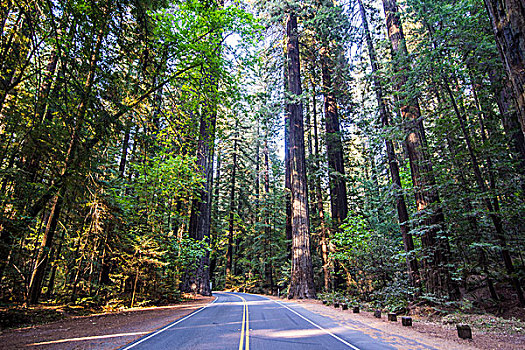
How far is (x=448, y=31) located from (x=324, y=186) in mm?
16509

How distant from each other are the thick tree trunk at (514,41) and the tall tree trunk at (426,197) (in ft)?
17.3

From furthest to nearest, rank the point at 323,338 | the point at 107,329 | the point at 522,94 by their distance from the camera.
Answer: the point at 107,329, the point at 323,338, the point at 522,94

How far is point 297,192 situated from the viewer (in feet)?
54.3

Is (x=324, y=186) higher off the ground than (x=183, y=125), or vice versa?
(x=324, y=186)

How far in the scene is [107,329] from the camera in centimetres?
752

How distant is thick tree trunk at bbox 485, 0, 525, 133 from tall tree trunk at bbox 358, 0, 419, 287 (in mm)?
6787

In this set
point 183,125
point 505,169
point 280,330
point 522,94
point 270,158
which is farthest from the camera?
point 270,158

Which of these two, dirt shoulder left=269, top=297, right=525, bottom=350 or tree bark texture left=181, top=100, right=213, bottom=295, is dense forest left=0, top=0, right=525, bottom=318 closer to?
tree bark texture left=181, top=100, right=213, bottom=295

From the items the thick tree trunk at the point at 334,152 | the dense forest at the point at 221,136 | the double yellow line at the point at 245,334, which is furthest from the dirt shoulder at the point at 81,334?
the thick tree trunk at the point at 334,152

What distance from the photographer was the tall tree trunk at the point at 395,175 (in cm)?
1081

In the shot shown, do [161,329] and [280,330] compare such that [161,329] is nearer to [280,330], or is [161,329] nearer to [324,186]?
[280,330]

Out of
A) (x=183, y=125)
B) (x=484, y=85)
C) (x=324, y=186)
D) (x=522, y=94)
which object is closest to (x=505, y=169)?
(x=484, y=85)

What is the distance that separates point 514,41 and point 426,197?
733cm

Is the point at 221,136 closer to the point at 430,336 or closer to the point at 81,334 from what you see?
the point at 81,334
